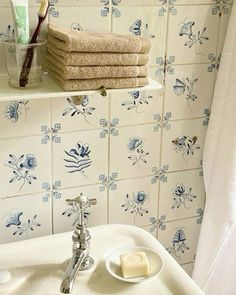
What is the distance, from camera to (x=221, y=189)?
133 cm

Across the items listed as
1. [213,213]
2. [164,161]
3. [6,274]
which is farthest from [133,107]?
[6,274]

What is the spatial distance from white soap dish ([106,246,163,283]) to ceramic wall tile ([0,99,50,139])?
331 mm

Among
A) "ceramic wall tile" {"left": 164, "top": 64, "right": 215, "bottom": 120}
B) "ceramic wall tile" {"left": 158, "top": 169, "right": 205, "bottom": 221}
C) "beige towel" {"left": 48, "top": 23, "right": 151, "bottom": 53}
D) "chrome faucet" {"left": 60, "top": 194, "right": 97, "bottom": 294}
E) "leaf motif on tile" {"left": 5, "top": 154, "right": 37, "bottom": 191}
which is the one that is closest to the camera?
"beige towel" {"left": 48, "top": 23, "right": 151, "bottom": 53}

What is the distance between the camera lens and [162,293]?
41.7 inches

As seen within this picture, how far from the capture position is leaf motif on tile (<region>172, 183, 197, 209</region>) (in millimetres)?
1374

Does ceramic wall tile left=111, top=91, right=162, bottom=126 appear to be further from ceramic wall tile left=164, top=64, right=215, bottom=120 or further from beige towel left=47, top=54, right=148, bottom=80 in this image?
beige towel left=47, top=54, right=148, bottom=80

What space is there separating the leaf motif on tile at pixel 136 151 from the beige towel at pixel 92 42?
295 millimetres

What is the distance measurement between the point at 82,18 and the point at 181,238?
2.26 feet

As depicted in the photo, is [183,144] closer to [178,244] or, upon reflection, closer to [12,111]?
[178,244]

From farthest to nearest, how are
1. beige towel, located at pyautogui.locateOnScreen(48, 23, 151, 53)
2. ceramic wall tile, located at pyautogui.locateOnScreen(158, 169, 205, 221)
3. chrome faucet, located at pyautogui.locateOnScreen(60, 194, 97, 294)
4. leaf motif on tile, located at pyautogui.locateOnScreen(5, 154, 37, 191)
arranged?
1. ceramic wall tile, located at pyautogui.locateOnScreen(158, 169, 205, 221)
2. leaf motif on tile, located at pyautogui.locateOnScreen(5, 154, 37, 191)
3. chrome faucet, located at pyautogui.locateOnScreen(60, 194, 97, 294)
4. beige towel, located at pyautogui.locateOnScreen(48, 23, 151, 53)

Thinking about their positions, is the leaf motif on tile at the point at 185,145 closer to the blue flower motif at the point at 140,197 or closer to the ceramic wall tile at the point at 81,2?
the blue flower motif at the point at 140,197

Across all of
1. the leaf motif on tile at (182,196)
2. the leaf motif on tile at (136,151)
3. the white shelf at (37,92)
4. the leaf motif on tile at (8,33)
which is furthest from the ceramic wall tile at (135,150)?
the leaf motif on tile at (8,33)

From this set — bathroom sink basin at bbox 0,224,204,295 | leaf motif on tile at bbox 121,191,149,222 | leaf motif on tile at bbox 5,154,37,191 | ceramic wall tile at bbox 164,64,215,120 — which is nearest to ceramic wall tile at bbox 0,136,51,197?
leaf motif on tile at bbox 5,154,37,191

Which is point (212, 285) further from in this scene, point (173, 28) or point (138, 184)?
point (173, 28)
